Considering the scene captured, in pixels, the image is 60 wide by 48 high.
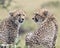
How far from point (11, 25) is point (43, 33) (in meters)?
0.99

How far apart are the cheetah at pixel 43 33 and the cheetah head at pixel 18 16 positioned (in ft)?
0.93

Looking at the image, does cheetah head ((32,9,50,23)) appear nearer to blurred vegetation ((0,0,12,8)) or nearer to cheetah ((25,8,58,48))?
cheetah ((25,8,58,48))

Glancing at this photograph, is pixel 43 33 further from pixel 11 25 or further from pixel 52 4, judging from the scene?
pixel 52 4

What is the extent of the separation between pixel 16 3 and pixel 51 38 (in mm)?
7164

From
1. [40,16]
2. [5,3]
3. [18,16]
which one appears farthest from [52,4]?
[40,16]

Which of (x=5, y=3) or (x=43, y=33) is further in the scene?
(x=5, y=3)

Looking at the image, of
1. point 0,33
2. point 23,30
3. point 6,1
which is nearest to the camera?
point 0,33

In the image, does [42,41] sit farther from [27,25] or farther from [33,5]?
[33,5]

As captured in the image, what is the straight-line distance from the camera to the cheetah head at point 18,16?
7600 millimetres

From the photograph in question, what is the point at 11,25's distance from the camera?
26.1 feet

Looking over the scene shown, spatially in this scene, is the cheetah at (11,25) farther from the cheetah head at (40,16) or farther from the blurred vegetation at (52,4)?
the blurred vegetation at (52,4)

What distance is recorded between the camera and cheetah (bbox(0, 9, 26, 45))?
7.57 metres

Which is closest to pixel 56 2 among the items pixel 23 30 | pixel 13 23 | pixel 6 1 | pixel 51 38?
pixel 6 1

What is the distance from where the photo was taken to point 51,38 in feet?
23.1
